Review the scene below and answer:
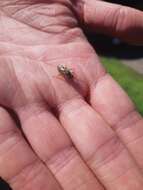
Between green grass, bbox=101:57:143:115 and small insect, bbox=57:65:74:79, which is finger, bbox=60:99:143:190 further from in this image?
green grass, bbox=101:57:143:115

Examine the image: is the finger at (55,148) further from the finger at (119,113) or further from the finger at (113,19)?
the finger at (113,19)

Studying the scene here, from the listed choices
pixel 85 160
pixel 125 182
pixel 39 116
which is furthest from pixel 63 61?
pixel 125 182

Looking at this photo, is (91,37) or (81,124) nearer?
(81,124)

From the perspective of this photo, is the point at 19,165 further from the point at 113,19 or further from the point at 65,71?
the point at 113,19

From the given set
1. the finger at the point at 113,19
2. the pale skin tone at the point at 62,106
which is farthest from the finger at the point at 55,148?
the finger at the point at 113,19

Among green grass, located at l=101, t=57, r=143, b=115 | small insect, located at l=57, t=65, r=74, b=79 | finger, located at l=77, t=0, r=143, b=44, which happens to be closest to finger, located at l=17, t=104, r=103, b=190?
small insect, located at l=57, t=65, r=74, b=79

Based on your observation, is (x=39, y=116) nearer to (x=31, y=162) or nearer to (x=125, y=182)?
(x=31, y=162)

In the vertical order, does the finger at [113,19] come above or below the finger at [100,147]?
above

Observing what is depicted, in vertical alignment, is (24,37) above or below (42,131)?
above
